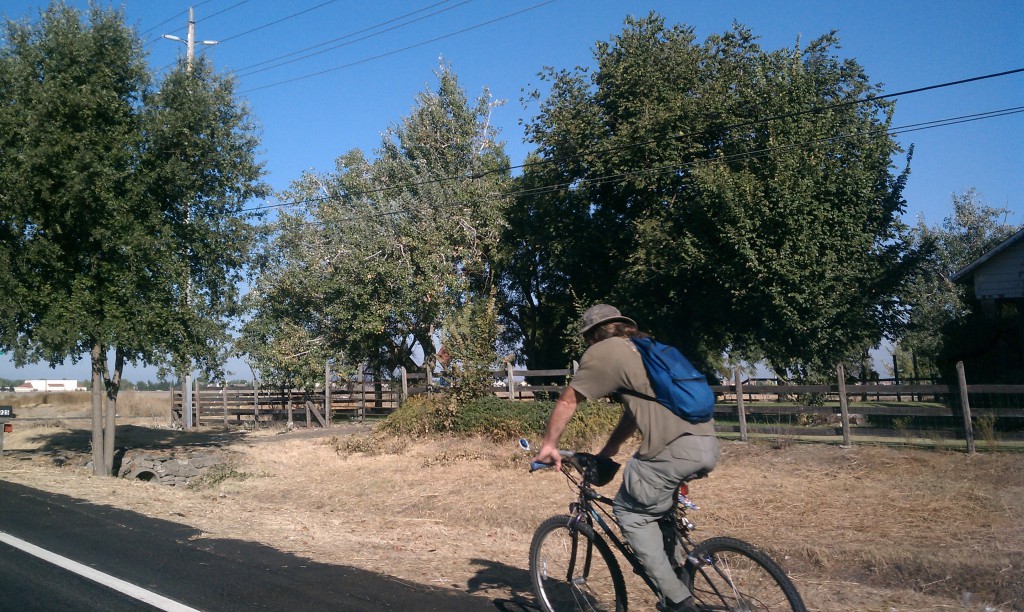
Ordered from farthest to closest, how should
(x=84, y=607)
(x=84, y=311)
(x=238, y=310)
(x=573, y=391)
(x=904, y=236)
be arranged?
1. (x=904, y=236)
2. (x=238, y=310)
3. (x=84, y=311)
4. (x=84, y=607)
5. (x=573, y=391)

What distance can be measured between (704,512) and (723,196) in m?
12.8

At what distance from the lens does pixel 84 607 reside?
228 inches

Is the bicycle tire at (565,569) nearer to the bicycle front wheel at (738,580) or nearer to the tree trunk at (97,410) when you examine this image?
the bicycle front wheel at (738,580)

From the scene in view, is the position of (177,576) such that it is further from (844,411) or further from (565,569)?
(844,411)

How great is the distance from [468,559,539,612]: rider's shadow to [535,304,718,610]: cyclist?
1.59 m

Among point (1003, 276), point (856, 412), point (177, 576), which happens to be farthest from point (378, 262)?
point (177, 576)

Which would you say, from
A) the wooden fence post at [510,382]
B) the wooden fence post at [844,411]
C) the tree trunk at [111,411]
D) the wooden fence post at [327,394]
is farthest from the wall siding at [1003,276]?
the tree trunk at [111,411]

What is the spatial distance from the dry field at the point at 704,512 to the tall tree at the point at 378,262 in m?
11.4

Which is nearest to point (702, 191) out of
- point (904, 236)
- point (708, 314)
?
point (708, 314)

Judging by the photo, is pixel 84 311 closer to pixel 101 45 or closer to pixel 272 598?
pixel 101 45

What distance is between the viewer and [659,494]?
14.5ft

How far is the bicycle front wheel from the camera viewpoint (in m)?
4.23

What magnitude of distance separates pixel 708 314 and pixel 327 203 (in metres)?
16.1

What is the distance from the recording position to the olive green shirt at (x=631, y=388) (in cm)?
444
